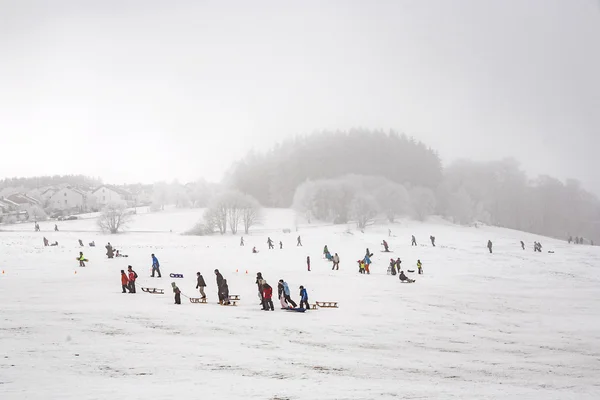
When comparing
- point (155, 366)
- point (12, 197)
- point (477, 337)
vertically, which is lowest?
point (477, 337)

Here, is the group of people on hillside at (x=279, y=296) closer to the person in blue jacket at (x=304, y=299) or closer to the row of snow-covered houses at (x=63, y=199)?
the person in blue jacket at (x=304, y=299)

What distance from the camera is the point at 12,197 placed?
11094cm

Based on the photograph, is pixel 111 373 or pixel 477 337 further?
pixel 477 337

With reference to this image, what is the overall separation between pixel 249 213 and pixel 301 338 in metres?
63.9

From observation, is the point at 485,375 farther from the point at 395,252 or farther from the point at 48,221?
the point at 48,221

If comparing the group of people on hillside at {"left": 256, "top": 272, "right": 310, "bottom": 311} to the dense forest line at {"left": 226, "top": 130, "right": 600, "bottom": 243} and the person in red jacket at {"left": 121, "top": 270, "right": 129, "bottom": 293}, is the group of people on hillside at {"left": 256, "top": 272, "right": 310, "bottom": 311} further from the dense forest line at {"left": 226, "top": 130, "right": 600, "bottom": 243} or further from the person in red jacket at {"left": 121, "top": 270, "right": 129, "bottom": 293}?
the dense forest line at {"left": 226, "top": 130, "right": 600, "bottom": 243}

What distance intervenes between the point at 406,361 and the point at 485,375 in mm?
2163

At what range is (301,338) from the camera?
14.8 metres

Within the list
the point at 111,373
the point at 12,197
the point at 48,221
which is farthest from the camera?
the point at 12,197

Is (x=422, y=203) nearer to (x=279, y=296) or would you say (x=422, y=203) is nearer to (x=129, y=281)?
(x=279, y=296)

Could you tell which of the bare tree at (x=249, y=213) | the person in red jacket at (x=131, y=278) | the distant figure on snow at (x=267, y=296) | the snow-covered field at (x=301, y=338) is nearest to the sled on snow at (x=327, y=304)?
the snow-covered field at (x=301, y=338)

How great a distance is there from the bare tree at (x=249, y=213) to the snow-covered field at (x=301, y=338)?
145 ft

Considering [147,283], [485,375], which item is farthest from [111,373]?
[147,283]

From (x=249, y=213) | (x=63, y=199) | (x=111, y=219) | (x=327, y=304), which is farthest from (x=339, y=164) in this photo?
(x=327, y=304)
